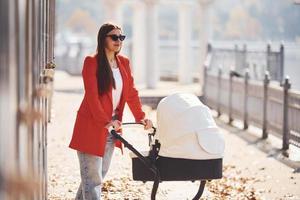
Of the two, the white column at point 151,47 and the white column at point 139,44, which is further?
the white column at point 139,44

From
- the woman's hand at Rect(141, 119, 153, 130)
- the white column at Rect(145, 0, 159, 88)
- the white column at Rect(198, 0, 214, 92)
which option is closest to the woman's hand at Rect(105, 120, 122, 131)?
the woman's hand at Rect(141, 119, 153, 130)

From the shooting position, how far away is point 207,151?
19.0ft

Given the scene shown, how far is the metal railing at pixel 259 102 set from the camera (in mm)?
11953

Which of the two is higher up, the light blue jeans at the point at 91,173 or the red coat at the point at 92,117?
the red coat at the point at 92,117

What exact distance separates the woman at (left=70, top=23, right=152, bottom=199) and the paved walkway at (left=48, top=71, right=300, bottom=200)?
196cm

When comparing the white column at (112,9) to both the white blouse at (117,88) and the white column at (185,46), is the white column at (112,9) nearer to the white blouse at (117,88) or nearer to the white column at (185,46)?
the white column at (185,46)

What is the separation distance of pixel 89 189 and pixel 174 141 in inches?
31.7

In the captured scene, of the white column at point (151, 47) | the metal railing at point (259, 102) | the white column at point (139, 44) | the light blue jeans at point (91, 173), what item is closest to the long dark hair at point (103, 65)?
the light blue jeans at point (91, 173)

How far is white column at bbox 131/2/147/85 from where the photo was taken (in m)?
28.3

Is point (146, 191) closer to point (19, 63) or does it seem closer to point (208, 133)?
point (208, 133)

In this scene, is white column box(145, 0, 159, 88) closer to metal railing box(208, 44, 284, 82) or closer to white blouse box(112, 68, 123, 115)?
metal railing box(208, 44, 284, 82)

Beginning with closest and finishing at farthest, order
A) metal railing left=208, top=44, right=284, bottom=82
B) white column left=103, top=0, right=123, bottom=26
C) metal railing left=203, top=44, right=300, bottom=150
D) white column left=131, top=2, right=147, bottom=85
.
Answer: metal railing left=203, top=44, right=300, bottom=150, metal railing left=208, top=44, right=284, bottom=82, white column left=103, top=0, right=123, bottom=26, white column left=131, top=2, right=147, bottom=85

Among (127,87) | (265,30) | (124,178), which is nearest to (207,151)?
(127,87)

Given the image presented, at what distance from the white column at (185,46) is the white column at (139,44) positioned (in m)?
1.44
